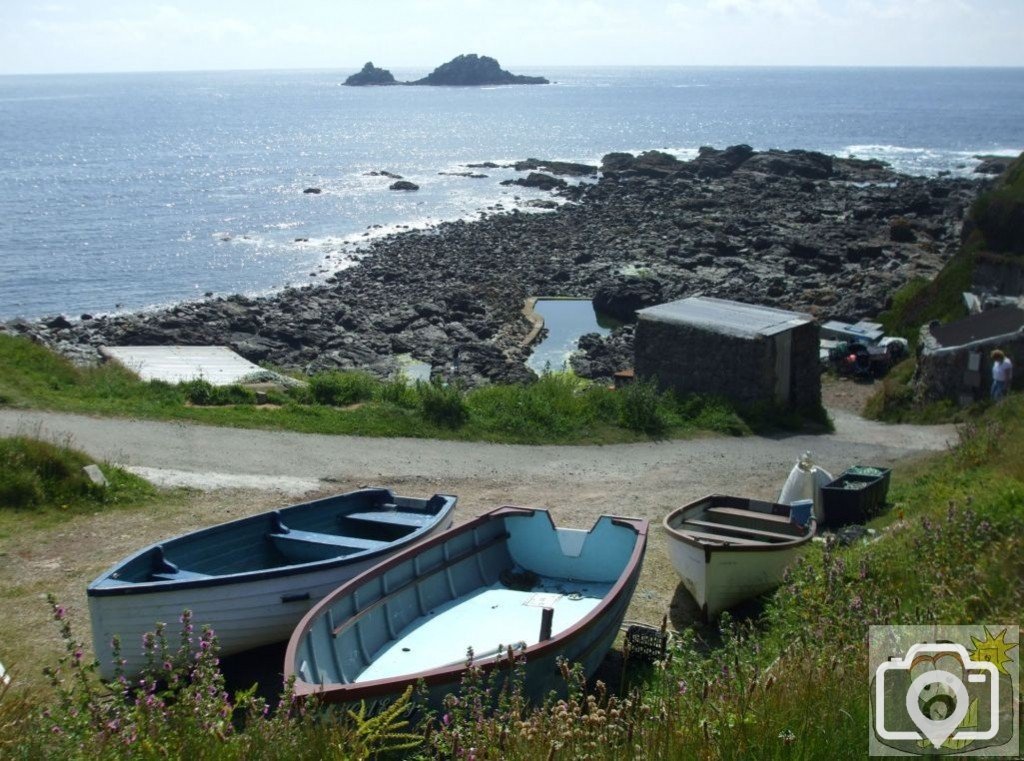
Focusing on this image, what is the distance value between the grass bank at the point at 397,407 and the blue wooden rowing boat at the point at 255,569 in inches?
249

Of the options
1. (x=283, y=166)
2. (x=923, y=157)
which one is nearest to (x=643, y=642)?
(x=283, y=166)

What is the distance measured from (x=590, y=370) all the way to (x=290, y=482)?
16.4 metres

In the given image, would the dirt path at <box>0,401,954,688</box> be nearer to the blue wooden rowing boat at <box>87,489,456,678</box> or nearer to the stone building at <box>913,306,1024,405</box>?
the stone building at <box>913,306,1024,405</box>

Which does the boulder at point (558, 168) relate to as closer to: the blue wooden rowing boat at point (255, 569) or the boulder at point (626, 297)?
the boulder at point (626, 297)

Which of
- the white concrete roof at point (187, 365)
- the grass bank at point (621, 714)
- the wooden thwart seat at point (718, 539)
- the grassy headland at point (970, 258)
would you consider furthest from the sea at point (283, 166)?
the grass bank at point (621, 714)

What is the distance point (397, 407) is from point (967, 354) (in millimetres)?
11145

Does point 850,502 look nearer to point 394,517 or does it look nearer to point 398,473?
point 394,517

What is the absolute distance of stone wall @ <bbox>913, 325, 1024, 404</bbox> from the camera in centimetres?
2034

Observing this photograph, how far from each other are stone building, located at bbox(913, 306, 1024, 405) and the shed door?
3167 mm

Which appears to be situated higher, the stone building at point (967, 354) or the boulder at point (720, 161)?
the boulder at point (720, 161)

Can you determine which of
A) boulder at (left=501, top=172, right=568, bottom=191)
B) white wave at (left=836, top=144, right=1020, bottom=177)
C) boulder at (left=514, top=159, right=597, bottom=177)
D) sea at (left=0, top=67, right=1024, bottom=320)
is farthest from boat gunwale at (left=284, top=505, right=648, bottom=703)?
white wave at (left=836, top=144, right=1020, bottom=177)

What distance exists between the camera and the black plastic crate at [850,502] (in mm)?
13602

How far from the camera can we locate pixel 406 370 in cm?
3238

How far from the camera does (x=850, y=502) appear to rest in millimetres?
13609
